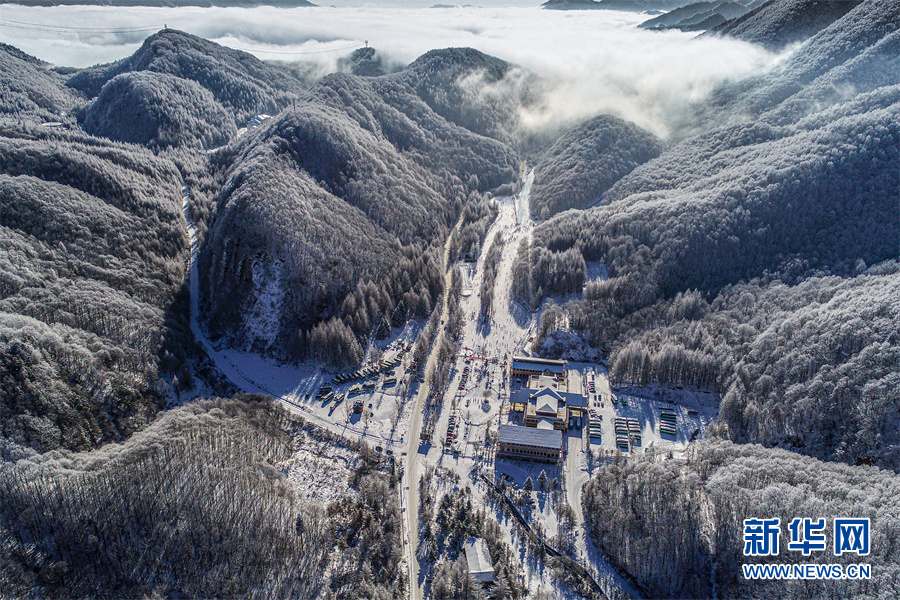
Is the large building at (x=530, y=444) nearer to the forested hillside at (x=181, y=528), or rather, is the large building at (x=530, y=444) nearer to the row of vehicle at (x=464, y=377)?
the row of vehicle at (x=464, y=377)

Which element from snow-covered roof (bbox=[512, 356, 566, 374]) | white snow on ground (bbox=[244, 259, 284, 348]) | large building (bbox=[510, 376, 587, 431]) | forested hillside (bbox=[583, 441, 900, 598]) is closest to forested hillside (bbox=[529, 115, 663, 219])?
snow-covered roof (bbox=[512, 356, 566, 374])

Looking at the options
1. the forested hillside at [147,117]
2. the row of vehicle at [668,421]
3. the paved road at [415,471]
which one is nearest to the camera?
the paved road at [415,471]

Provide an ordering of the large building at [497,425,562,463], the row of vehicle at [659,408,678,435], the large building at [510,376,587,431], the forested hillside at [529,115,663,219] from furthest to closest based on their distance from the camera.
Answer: the forested hillside at [529,115,663,219], the large building at [510,376,587,431], the row of vehicle at [659,408,678,435], the large building at [497,425,562,463]

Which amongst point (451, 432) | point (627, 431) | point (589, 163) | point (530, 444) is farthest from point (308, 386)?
point (589, 163)

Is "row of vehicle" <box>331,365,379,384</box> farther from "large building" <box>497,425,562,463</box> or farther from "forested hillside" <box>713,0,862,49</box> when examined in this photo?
"forested hillside" <box>713,0,862,49</box>

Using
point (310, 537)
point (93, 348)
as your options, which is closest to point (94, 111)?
point (93, 348)

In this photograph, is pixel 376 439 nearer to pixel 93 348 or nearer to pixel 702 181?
pixel 93 348

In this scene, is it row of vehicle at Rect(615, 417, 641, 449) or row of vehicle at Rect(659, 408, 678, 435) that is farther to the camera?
row of vehicle at Rect(659, 408, 678, 435)

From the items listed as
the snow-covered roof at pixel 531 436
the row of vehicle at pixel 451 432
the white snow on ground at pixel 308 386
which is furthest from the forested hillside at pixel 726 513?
the white snow on ground at pixel 308 386
